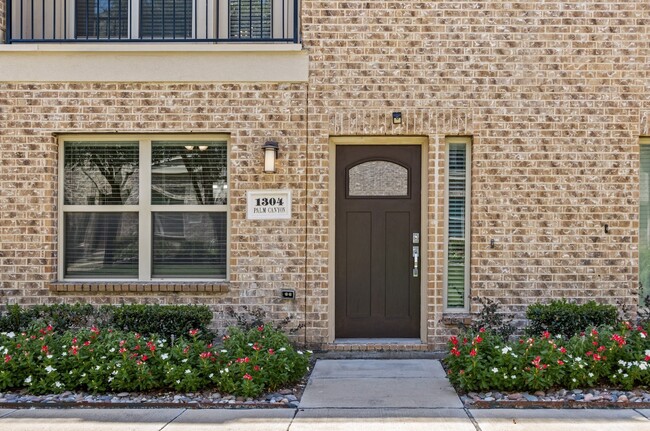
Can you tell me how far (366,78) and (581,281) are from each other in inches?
132

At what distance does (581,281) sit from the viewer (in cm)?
684

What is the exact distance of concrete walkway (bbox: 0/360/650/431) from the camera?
4707 millimetres

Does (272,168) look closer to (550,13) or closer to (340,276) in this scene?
(340,276)

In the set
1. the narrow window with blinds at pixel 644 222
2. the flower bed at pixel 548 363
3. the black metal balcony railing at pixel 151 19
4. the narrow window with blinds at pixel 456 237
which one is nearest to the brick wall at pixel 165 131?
the black metal balcony railing at pixel 151 19

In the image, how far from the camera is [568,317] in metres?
6.27

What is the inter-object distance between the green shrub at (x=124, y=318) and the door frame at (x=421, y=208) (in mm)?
1447

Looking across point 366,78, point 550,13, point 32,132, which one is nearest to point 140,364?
point 32,132

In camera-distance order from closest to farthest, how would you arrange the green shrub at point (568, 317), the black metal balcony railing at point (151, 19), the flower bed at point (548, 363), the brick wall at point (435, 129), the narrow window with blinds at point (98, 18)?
the flower bed at point (548, 363), the green shrub at point (568, 317), the brick wall at point (435, 129), the black metal balcony railing at point (151, 19), the narrow window with blinds at point (98, 18)

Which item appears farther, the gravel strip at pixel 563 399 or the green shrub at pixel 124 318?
the green shrub at pixel 124 318

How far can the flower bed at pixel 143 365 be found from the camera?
5.36m

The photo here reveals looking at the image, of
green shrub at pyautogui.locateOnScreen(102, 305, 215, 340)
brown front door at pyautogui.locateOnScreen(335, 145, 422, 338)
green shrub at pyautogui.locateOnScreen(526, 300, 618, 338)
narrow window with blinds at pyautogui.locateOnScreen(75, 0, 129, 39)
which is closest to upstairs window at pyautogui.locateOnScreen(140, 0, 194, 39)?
narrow window with blinds at pyautogui.locateOnScreen(75, 0, 129, 39)

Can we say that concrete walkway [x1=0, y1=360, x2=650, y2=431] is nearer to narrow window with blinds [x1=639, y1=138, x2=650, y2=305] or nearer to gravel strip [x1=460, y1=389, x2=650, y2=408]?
gravel strip [x1=460, y1=389, x2=650, y2=408]

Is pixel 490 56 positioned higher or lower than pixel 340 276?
higher

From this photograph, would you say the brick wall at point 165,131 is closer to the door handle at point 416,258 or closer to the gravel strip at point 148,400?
the door handle at point 416,258
